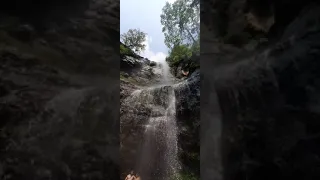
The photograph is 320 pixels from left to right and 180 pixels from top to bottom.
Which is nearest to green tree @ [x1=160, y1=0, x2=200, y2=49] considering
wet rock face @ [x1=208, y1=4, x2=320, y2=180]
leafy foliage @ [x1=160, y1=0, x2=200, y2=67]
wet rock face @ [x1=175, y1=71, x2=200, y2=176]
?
leafy foliage @ [x1=160, y1=0, x2=200, y2=67]

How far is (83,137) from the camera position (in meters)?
1.57

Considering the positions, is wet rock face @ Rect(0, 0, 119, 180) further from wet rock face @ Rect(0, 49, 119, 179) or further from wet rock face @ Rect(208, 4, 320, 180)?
wet rock face @ Rect(208, 4, 320, 180)

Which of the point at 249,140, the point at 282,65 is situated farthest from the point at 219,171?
the point at 282,65

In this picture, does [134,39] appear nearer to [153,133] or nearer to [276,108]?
[153,133]

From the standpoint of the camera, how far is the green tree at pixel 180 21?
9.42 m

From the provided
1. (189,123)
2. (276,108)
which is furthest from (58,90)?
(189,123)

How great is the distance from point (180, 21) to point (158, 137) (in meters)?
5.26

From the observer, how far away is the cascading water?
5383 millimetres

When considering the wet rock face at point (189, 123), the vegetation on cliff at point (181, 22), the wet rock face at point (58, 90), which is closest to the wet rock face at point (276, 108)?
the wet rock face at point (58, 90)

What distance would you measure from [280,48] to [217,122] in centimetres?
52

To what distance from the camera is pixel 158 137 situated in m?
5.52

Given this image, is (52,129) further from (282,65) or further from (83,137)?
(282,65)

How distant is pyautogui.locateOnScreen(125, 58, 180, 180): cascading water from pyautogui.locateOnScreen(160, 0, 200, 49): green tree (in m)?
3.90

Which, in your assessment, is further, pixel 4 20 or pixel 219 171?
pixel 219 171
